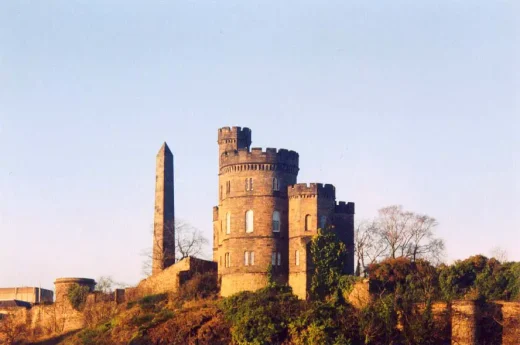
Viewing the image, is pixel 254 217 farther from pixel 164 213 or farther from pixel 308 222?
pixel 164 213

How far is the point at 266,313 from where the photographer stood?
54156 mm

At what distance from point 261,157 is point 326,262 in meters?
7.42

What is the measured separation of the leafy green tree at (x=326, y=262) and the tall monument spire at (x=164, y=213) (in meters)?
16.2

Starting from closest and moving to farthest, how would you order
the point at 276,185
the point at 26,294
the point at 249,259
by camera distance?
the point at 249,259
the point at 276,185
the point at 26,294

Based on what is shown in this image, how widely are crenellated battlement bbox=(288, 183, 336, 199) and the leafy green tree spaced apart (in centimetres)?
212

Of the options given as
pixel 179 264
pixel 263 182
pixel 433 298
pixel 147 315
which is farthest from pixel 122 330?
pixel 433 298

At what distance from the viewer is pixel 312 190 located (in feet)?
198

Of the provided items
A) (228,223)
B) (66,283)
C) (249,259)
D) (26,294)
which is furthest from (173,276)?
(26,294)

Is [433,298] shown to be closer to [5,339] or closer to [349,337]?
[349,337]

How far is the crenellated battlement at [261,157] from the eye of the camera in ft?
201

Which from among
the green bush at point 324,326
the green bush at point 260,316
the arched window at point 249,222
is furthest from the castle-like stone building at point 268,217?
the green bush at point 324,326

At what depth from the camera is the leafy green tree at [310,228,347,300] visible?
5778cm

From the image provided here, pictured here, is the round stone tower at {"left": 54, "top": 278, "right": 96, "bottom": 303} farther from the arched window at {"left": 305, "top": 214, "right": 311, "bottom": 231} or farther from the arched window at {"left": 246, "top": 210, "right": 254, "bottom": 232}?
the arched window at {"left": 305, "top": 214, "right": 311, "bottom": 231}

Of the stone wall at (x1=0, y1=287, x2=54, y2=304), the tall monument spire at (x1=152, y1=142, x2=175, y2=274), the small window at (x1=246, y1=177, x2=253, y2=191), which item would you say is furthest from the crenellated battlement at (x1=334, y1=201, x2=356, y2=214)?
the stone wall at (x1=0, y1=287, x2=54, y2=304)
